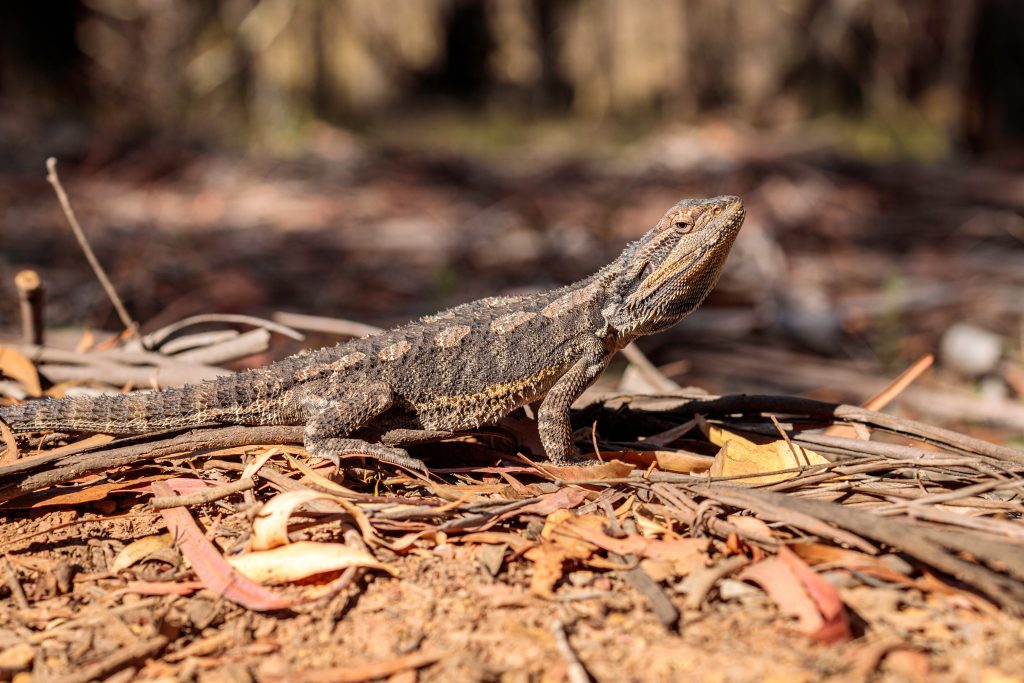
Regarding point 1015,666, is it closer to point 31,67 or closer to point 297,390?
point 297,390

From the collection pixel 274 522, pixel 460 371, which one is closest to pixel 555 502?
pixel 460 371

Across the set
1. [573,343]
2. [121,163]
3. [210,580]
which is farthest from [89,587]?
[121,163]

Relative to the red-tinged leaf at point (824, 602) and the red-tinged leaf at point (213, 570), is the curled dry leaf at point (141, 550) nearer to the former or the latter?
the red-tinged leaf at point (213, 570)

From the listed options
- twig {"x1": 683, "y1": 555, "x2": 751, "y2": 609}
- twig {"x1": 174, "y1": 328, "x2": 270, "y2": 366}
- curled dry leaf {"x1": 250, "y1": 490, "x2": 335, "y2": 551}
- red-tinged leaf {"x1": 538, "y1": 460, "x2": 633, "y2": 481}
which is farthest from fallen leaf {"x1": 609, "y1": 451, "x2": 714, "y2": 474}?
twig {"x1": 174, "y1": 328, "x2": 270, "y2": 366}

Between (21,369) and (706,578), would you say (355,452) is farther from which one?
(21,369)

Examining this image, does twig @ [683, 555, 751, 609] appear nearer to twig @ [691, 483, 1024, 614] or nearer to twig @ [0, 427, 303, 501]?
twig @ [691, 483, 1024, 614]

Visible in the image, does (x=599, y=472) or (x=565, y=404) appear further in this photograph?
(x=565, y=404)
